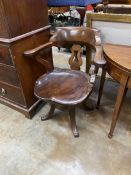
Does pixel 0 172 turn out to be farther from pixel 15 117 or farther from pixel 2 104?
pixel 2 104

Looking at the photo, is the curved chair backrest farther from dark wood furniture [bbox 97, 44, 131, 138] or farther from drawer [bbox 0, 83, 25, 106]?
drawer [bbox 0, 83, 25, 106]

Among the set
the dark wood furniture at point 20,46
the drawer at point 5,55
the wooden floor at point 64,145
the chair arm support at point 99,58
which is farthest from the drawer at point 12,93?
the chair arm support at point 99,58

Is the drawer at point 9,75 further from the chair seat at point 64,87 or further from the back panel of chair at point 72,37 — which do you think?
the back panel of chair at point 72,37

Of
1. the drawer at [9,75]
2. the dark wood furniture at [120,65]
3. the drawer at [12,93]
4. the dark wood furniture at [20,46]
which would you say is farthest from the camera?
the drawer at [12,93]

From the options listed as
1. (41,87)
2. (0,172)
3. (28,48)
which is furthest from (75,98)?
(0,172)

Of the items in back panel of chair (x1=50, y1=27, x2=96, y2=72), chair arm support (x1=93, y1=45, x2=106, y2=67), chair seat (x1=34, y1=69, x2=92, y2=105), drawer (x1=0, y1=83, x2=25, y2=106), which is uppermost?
back panel of chair (x1=50, y1=27, x2=96, y2=72)

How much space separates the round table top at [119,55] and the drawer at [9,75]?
779 millimetres

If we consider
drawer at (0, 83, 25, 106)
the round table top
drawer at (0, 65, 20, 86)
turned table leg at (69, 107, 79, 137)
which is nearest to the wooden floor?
turned table leg at (69, 107, 79, 137)

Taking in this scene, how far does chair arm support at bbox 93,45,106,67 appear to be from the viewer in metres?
1.09

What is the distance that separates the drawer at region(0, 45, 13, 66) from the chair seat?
30 centimetres

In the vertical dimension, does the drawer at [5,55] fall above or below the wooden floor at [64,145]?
above

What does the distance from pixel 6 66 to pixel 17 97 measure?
0.34 meters

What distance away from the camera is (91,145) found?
1342 millimetres

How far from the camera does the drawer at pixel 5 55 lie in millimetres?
1210
